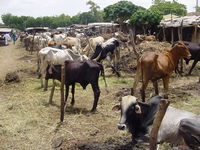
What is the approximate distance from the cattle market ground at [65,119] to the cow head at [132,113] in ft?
1.26

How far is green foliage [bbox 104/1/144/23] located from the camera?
45459mm

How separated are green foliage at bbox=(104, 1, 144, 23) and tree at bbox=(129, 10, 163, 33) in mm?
16007

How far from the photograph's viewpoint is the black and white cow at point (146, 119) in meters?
5.82

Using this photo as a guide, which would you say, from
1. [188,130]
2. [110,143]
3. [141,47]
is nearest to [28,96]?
[110,143]

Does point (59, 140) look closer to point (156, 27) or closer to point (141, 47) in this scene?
point (141, 47)

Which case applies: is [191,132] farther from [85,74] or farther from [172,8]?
[172,8]

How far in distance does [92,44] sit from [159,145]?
12491mm

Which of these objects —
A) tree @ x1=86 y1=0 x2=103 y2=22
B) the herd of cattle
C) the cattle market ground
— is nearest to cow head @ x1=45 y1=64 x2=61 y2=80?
the herd of cattle

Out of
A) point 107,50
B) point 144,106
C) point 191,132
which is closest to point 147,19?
point 107,50

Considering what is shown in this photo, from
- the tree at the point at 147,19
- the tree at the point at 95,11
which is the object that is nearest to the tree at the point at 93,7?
the tree at the point at 95,11

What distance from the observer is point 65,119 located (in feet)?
26.6

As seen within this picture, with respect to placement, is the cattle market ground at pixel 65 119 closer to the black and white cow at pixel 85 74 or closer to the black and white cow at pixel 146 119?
the black and white cow at pixel 146 119

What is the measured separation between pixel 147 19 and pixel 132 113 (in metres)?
23.0

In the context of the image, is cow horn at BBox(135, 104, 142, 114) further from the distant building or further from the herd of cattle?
the distant building
